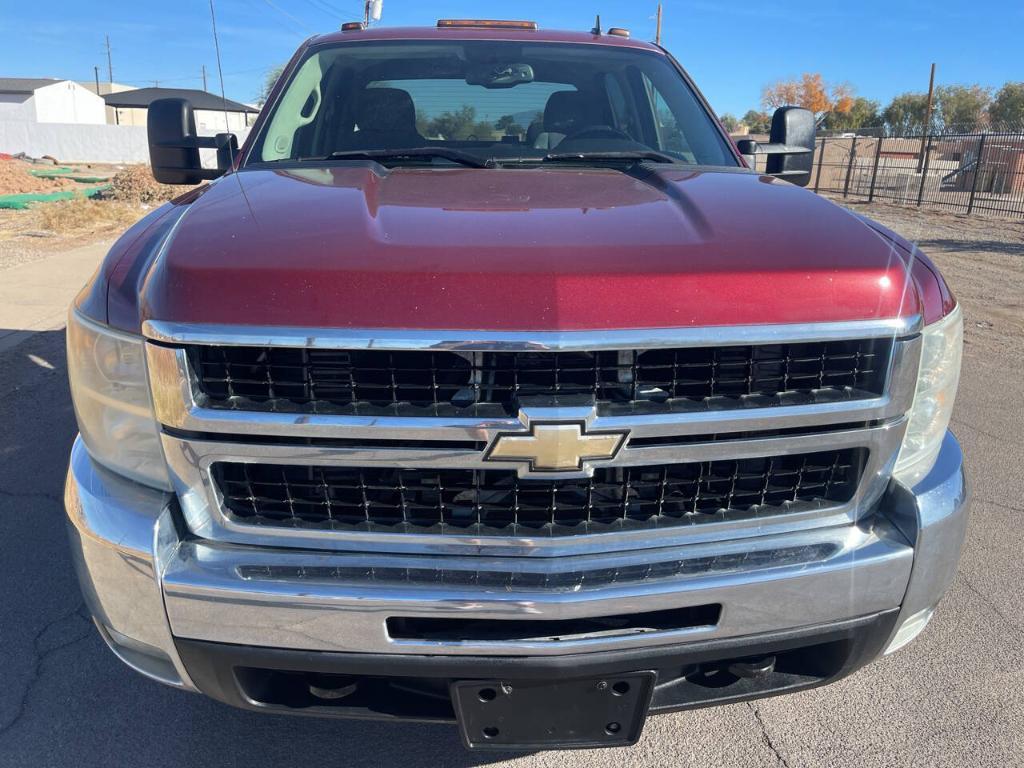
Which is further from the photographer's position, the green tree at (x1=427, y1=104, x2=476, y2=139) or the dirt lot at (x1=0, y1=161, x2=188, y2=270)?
the dirt lot at (x1=0, y1=161, x2=188, y2=270)

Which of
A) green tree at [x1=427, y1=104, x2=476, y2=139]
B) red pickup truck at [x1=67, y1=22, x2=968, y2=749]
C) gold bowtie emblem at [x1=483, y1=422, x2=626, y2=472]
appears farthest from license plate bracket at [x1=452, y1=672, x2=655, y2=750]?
green tree at [x1=427, y1=104, x2=476, y2=139]

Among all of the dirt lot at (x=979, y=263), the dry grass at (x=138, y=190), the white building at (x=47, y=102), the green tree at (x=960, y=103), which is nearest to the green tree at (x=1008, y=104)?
the green tree at (x=960, y=103)

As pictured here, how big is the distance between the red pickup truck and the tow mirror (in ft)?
→ 5.18

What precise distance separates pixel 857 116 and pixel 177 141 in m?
77.1

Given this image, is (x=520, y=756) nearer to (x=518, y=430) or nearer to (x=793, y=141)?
(x=518, y=430)

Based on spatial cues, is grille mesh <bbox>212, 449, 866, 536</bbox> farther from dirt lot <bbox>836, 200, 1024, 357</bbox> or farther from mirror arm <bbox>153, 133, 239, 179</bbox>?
dirt lot <bbox>836, 200, 1024, 357</bbox>

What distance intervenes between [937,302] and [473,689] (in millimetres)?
1373

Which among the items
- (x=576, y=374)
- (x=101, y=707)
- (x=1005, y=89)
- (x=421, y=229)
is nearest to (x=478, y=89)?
(x=421, y=229)

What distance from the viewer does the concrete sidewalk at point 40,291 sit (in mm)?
6791

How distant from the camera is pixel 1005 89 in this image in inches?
2282

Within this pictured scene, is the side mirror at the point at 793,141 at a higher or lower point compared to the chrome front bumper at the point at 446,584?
higher

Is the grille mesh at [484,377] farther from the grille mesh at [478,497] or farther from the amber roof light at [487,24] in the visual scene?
the amber roof light at [487,24]

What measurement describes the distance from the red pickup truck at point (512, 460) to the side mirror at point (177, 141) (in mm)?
1414

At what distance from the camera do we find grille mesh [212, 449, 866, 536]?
1743 mm
